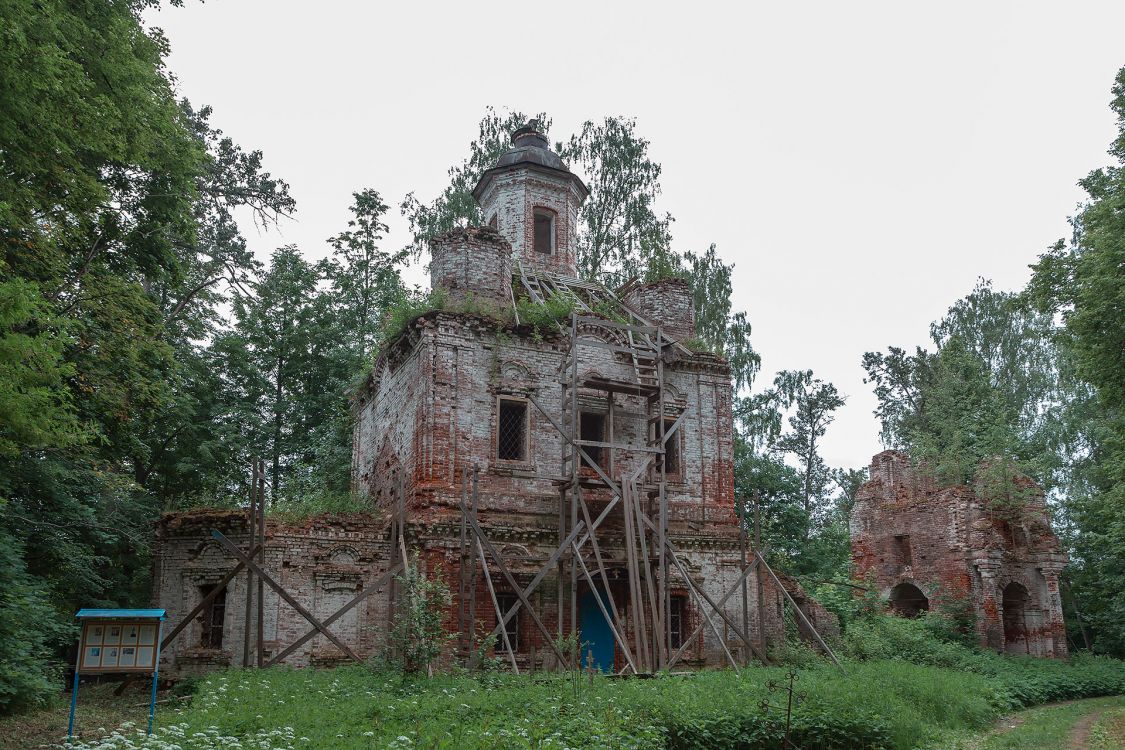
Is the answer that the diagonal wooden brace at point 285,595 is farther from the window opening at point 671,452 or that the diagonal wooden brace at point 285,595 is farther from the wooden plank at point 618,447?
the window opening at point 671,452

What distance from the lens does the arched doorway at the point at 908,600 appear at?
2417cm

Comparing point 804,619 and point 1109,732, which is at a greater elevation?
point 804,619

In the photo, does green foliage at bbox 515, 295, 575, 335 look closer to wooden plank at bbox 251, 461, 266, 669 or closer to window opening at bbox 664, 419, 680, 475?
window opening at bbox 664, 419, 680, 475

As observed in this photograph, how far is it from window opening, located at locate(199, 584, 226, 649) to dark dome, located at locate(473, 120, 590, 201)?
39.8 feet

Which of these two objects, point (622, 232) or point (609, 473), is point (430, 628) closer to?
point (609, 473)

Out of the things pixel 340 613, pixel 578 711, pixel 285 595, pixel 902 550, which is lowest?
pixel 578 711

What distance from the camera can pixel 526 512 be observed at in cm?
1684

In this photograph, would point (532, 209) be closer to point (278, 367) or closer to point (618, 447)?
point (618, 447)

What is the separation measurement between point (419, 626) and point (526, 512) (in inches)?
177

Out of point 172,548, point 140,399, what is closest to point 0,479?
point 140,399

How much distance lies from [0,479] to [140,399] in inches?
94.7

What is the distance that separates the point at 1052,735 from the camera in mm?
12797

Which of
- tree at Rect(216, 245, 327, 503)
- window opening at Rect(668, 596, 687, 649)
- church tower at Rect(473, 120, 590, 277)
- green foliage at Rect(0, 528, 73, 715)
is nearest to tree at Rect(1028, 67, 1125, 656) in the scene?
window opening at Rect(668, 596, 687, 649)

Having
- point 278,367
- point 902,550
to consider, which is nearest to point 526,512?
point 278,367
